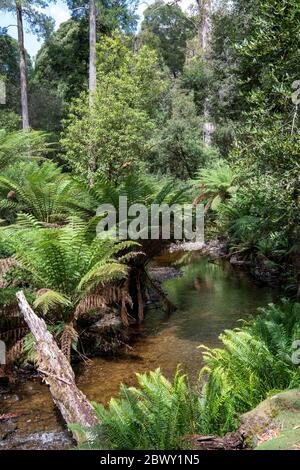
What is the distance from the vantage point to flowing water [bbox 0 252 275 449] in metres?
3.21

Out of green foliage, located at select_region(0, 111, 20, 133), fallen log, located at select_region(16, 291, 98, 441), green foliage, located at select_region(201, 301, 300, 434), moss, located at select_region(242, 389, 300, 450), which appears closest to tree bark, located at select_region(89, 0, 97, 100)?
green foliage, located at select_region(0, 111, 20, 133)

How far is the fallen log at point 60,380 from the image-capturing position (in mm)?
2906

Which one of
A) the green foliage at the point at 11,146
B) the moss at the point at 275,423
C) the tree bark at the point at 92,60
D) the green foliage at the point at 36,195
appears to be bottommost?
the moss at the point at 275,423

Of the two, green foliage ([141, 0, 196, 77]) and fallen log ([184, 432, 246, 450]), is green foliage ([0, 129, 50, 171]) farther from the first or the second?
green foliage ([141, 0, 196, 77])

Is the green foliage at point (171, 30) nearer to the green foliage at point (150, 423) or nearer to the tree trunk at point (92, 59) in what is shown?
the tree trunk at point (92, 59)

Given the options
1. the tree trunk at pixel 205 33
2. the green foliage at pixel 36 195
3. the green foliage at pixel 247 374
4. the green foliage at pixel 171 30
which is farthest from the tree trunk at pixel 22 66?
the green foliage at pixel 171 30

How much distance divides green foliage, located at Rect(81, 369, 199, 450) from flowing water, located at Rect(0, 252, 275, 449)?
62 centimetres

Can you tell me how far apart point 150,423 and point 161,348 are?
2205mm

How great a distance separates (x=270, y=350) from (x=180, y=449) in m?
1.49

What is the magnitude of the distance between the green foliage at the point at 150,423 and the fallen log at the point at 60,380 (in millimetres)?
234

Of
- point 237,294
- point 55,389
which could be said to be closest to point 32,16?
point 237,294

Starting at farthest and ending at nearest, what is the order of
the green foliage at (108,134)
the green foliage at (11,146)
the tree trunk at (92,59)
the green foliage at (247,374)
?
1. the tree trunk at (92,59)
2. the green foliage at (108,134)
3. the green foliage at (11,146)
4. the green foliage at (247,374)

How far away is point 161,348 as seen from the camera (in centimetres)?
471

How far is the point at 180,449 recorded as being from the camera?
2.28m
